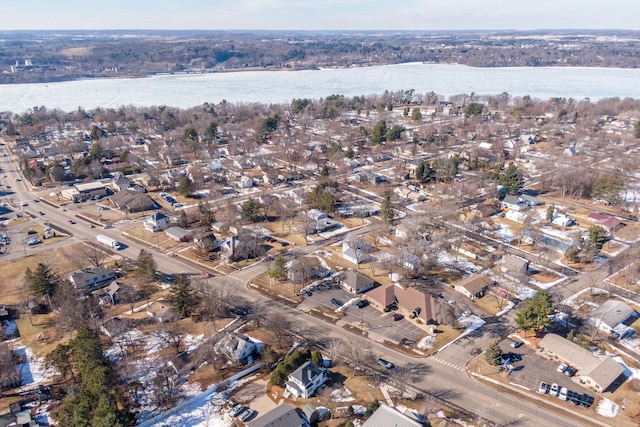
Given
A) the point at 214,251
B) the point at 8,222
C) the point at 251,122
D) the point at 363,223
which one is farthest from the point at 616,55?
the point at 8,222

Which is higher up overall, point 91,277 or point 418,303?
point 91,277

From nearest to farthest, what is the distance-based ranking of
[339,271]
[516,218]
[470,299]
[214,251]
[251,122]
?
[470,299] < [339,271] < [214,251] < [516,218] < [251,122]

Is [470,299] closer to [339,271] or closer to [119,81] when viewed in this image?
[339,271]

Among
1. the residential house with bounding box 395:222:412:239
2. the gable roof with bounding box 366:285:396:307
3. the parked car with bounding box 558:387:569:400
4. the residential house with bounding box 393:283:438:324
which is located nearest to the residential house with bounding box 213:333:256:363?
the gable roof with bounding box 366:285:396:307

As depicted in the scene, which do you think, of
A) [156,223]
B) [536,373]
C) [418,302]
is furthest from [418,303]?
[156,223]

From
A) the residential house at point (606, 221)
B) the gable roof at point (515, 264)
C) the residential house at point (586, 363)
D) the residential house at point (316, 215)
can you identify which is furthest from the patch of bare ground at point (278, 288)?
the residential house at point (606, 221)

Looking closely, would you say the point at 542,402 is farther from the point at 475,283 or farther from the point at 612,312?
the point at 475,283
